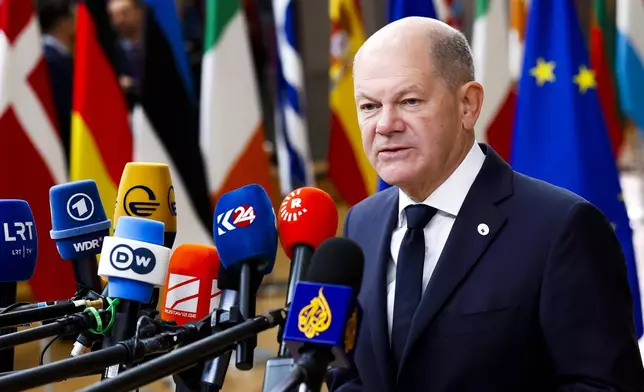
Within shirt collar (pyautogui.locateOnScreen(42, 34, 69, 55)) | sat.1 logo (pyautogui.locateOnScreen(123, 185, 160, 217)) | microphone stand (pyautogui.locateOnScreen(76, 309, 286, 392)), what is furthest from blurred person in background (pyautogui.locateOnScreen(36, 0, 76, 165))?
microphone stand (pyautogui.locateOnScreen(76, 309, 286, 392))

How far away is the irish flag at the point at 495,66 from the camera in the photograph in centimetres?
513

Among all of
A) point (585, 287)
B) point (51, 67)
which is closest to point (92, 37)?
A: point (51, 67)

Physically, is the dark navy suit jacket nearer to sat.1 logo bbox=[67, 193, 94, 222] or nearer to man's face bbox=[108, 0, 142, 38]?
sat.1 logo bbox=[67, 193, 94, 222]

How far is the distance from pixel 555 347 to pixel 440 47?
0.50 m

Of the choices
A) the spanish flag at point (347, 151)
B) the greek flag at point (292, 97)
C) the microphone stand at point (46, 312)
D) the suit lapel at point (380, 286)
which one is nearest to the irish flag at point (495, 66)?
the spanish flag at point (347, 151)

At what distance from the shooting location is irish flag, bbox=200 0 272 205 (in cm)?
475

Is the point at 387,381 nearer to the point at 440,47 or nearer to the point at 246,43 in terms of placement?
the point at 440,47

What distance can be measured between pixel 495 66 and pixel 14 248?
3932 millimetres

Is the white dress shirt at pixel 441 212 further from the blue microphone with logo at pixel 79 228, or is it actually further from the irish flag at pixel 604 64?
the irish flag at pixel 604 64

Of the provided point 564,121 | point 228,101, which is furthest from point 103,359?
point 228,101

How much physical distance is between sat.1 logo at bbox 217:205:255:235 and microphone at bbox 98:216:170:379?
0.09 meters

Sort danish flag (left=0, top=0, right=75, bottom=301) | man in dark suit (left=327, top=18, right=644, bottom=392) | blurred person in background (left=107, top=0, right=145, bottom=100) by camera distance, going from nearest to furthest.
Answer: man in dark suit (left=327, top=18, right=644, bottom=392) → danish flag (left=0, top=0, right=75, bottom=301) → blurred person in background (left=107, top=0, right=145, bottom=100)

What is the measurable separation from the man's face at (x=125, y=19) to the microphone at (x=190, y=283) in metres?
5.33

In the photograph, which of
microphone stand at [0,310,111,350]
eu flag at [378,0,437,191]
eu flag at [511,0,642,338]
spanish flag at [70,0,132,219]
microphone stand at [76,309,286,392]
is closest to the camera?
microphone stand at [76,309,286,392]
